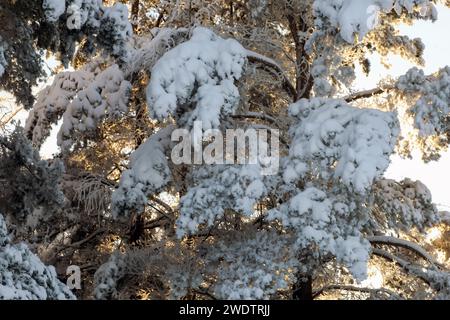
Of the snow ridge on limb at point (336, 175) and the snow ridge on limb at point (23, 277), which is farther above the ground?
the snow ridge on limb at point (336, 175)

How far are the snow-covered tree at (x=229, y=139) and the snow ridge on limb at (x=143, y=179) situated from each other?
0.08ft

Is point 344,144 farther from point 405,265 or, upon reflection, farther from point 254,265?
point 405,265

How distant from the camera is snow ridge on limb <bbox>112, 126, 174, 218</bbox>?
11.6 meters

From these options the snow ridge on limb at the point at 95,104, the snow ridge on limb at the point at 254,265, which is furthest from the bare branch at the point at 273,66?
the snow ridge on limb at the point at 254,265

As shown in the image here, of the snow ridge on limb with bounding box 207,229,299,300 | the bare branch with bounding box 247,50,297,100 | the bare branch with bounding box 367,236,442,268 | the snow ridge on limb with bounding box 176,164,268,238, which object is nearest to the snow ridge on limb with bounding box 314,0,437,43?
the bare branch with bounding box 247,50,297,100

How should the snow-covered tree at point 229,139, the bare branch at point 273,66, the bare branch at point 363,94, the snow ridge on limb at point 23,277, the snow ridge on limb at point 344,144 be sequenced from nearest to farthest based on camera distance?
1. the snow ridge on limb at point 23,277
2. the snow ridge on limb at point 344,144
3. the snow-covered tree at point 229,139
4. the bare branch at point 273,66
5. the bare branch at point 363,94

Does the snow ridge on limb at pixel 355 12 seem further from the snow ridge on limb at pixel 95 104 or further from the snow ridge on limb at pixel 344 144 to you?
the snow ridge on limb at pixel 95 104

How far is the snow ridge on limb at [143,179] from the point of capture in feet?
37.9

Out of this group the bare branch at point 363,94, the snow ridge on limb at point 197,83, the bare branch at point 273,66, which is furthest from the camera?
the bare branch at point 363,94

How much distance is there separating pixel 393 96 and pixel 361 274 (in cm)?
337

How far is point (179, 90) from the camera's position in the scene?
10328 millimetres

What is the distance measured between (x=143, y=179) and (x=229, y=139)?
1512 millimetres
